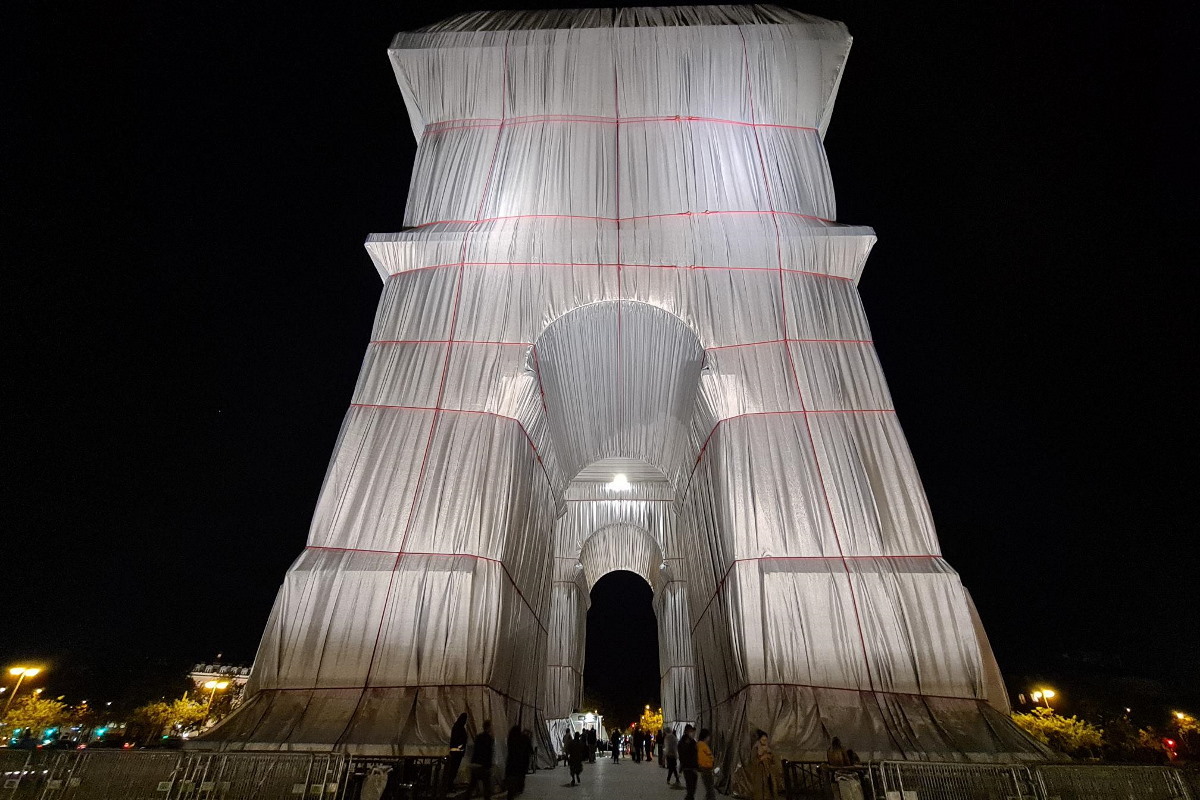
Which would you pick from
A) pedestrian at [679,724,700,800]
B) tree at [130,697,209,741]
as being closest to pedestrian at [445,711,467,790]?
pedestrian at [679,724,700,800]

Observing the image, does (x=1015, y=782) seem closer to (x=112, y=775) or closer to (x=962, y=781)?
(x=962, y=781)

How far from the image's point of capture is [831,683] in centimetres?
951

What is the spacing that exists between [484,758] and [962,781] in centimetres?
553

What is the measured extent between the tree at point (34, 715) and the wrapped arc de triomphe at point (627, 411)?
44.2 m

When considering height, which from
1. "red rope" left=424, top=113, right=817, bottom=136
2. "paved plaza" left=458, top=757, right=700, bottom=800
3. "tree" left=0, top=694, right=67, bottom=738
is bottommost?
"paved plaza" left=458, top=757, right=700, bottom=800

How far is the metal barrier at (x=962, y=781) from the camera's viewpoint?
6637mm

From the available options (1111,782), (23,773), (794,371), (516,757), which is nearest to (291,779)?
(23,773)

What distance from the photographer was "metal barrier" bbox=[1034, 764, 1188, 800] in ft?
20.9

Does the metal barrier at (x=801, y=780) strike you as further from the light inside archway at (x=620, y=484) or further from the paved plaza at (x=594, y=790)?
the light inside archway at (x=620, y=484)

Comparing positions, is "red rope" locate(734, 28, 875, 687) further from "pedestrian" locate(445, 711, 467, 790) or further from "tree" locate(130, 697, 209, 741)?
"tree" locate(130, 697, 209, 741)

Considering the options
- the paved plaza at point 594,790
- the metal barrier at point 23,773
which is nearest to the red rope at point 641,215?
the paved plaza at point 594,790

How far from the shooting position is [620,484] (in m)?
24.3

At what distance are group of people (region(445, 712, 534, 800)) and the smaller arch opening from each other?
86.8 m

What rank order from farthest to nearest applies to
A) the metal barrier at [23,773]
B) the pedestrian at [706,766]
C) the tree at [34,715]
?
the tree at [34,715] → the pedestrian at [706,766] → the metal barrier at [23,773]
